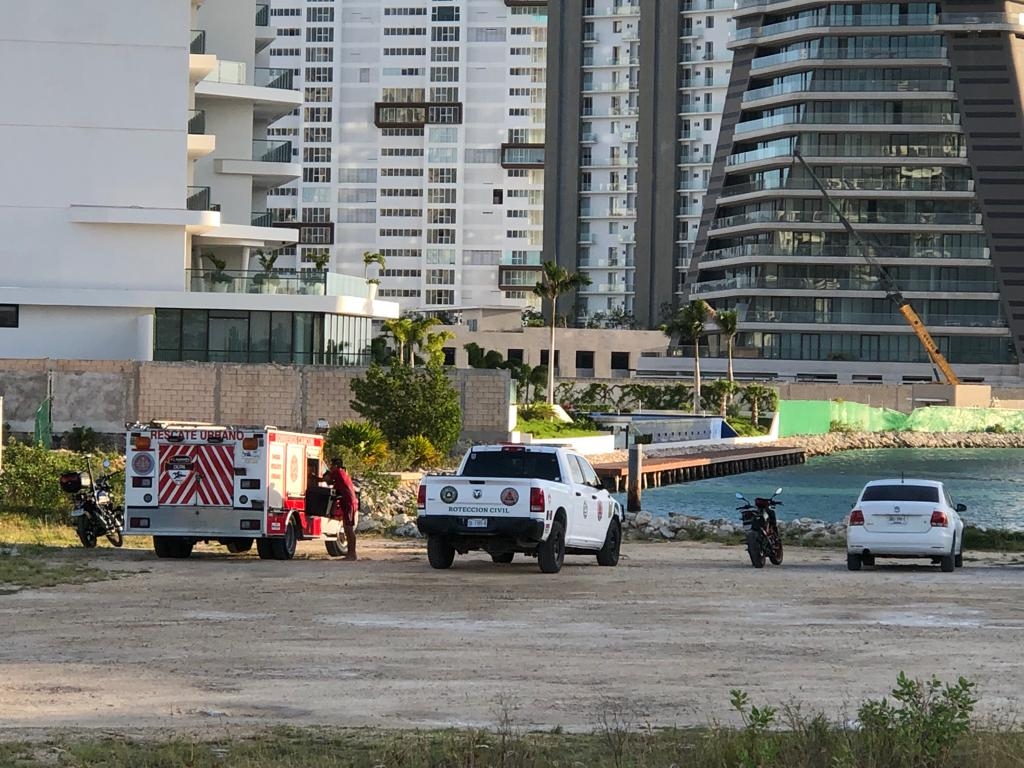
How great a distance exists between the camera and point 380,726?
13.6 metres

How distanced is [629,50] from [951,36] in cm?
4072

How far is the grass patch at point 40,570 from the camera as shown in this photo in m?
24.9

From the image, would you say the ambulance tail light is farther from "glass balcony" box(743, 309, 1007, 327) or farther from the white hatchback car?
"glass balcony" box(743, 309, 1007, 327)

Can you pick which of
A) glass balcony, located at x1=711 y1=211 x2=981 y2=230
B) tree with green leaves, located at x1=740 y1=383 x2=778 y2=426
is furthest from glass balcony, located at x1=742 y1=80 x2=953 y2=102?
tree with green leaves, located at x1=740 y1=383 x2=778 y2=426

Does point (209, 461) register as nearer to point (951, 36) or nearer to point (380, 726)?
point (380, 726)

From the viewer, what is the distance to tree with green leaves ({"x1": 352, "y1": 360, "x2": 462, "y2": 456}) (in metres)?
61.1

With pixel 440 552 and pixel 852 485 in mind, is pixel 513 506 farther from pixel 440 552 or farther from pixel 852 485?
pixel 852 485

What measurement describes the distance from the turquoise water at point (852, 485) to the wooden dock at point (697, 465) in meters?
0.73

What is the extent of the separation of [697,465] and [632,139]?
101721 mm

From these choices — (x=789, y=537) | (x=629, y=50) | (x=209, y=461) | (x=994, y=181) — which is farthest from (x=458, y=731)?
(x=629, y=50)

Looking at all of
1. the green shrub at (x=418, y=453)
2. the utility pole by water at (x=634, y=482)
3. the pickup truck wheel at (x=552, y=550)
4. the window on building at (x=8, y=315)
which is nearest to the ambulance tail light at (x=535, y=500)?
the pickup truck wheel at (x=552, y=550)

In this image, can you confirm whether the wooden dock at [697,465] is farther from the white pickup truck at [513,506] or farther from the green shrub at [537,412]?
the white pickup truck at [513,506]

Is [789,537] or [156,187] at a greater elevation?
[156,187]

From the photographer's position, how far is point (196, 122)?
7550 centimetres
